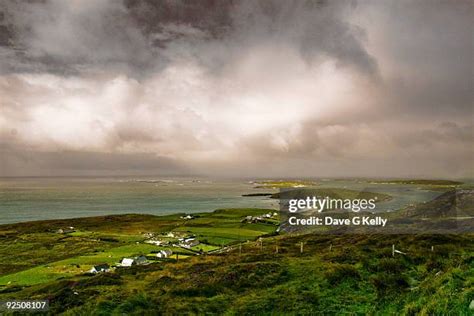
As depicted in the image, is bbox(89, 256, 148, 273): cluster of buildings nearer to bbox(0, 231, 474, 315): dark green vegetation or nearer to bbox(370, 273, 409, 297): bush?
bbox(0, 231, 474, 315): dark green vegetation

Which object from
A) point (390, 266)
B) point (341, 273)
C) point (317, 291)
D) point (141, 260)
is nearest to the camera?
point (317, 291)

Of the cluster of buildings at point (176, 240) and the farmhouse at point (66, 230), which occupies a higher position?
the cluster of buildings at point (176, 240)

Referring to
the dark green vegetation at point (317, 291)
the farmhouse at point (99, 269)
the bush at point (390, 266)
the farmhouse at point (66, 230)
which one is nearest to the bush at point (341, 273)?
the dark green vegetation at point (317, 291)

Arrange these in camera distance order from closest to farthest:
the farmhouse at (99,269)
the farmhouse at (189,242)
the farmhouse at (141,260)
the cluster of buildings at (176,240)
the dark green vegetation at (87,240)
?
the farmhouse at (99,269)
the farmhouse at (141,260)
the dark green vegetation at (87,240)
the farmhouse at (189,242)
the cluster of buildings at (176,240)

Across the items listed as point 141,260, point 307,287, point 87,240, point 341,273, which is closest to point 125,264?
point 141,260

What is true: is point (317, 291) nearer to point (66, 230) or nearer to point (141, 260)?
point (141, 260)

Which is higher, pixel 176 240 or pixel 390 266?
pixel 390 266

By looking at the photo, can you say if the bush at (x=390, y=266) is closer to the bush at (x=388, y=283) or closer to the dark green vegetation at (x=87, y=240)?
the bush at (x=388, y=283)

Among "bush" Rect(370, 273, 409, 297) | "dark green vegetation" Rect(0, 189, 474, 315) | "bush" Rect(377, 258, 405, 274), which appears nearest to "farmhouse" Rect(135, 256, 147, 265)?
"dark green vegetation" Rect(0, 189, 474, 315)

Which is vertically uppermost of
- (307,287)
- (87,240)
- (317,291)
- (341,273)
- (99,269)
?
(341,273)

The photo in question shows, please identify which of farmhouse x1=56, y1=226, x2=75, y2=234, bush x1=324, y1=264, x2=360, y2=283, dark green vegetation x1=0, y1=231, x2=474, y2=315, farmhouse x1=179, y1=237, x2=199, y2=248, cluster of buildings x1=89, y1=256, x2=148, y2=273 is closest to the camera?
dark green vegetation x1=0, y1=231, x2=474, y2=315

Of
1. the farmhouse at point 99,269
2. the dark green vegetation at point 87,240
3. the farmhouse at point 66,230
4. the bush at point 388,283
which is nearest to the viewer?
the bush at point 388,283

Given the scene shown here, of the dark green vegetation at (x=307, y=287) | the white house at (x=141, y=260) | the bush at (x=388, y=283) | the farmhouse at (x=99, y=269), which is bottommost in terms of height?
the white house at (x=141, y=260)

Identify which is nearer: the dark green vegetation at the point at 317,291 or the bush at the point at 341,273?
the dark green vegetation at the point at 317,291
